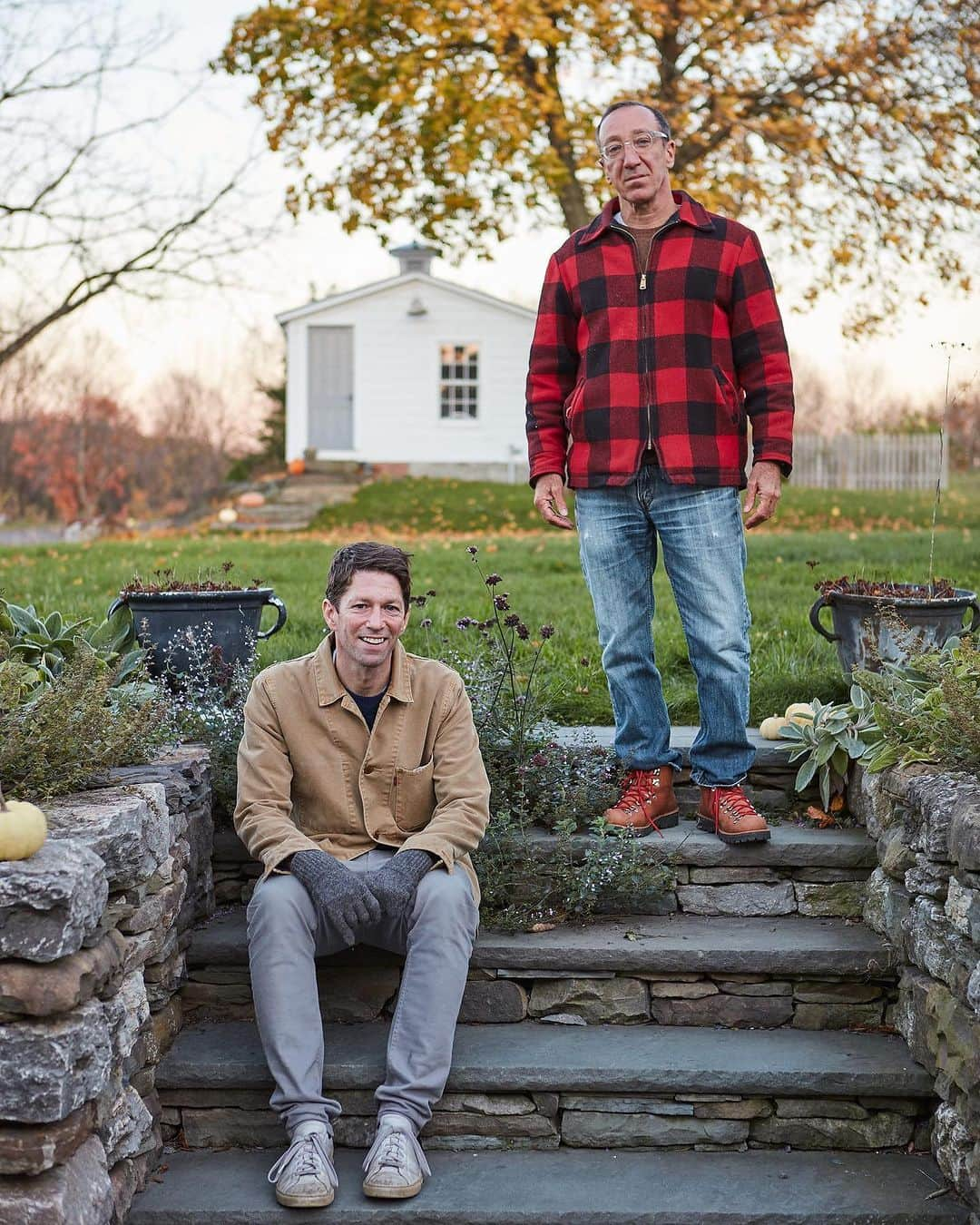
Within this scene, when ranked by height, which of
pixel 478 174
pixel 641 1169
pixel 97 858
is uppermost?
pixel 478 174

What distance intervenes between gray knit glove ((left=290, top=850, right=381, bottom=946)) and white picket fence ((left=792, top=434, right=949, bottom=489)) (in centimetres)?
1813

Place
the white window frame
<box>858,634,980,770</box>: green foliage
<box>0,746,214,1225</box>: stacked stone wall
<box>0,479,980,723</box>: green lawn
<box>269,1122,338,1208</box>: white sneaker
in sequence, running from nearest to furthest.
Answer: <box>0,746,214,1225</box>: stacked stone wall, <box>269,1122,338,1208</box>: white sneaker, <box>858,634,980,770</box>: green foliage, <box>0,479,980,723</box>: green lawn, the white window frame

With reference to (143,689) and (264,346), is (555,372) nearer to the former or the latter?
(143,689)

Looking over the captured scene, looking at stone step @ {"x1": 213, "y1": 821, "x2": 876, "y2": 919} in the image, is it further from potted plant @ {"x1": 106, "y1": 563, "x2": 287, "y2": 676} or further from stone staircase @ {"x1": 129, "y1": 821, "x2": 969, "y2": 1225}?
potted plant @ {"x1": 106, "y1": 563, "x2": 287, "y2": 676}

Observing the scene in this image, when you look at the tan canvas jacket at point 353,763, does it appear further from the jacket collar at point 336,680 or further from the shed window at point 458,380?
the shed window at point 458,380

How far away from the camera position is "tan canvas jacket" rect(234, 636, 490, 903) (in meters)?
2.98

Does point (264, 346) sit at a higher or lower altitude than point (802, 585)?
higher

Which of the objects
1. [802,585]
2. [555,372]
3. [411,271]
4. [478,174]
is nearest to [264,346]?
[411,271]

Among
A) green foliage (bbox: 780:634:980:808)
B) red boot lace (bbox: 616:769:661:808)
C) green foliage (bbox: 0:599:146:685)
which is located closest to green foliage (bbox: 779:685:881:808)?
green foliage (bbox: 780:634:980:808)

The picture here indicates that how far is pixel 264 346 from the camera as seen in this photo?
1069 inches

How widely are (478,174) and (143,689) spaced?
33.7 feet

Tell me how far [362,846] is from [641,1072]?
814 mm

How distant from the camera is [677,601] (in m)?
3.50

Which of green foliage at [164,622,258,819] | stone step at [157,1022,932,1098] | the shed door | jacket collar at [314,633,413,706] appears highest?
the shed door
